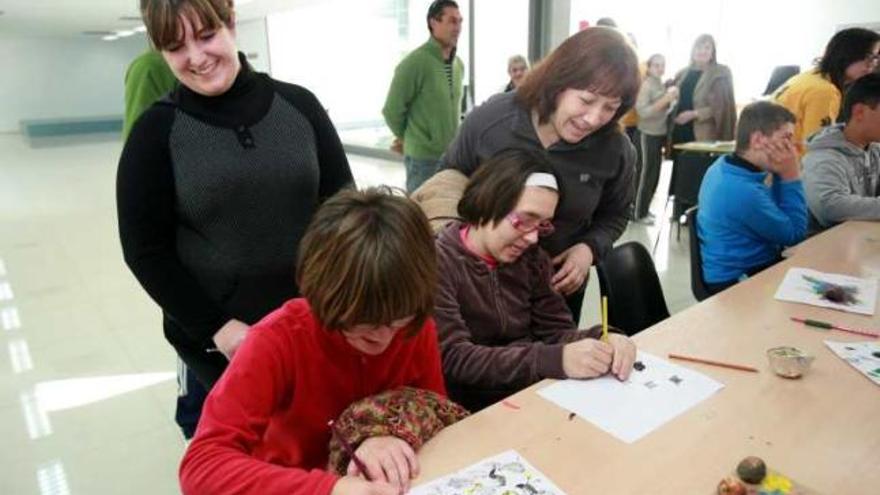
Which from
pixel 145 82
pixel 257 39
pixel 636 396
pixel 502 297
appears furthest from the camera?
pixel 257 39

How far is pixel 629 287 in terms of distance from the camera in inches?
73.0

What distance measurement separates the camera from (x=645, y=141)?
5102mm

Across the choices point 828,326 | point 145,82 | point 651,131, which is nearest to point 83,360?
point 145,82

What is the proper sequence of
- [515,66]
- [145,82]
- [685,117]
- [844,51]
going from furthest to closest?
[685,117] → [515,66] → [844,51] → [145,82]

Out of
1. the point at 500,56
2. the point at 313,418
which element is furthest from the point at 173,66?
the point at 500,56

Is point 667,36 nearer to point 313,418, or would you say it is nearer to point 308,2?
point 308,2

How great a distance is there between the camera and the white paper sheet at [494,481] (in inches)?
35.6

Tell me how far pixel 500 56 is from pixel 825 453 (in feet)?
15.4

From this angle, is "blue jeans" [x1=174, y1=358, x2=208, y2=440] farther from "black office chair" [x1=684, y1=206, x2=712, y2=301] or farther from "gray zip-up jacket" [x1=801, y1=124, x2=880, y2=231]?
"gray zip-up jacket" [x1=801, y1=124, x2=880, y2=231]

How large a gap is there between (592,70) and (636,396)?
804 mm

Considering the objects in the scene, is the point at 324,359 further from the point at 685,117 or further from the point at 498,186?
the point at 685,117

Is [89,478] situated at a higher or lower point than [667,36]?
lower

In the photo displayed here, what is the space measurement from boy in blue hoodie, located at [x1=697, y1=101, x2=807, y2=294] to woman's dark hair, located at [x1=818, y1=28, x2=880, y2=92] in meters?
1.52

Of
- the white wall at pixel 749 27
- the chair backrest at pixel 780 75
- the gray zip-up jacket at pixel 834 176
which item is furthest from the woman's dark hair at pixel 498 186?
the chair backrest at pixel 780 75
